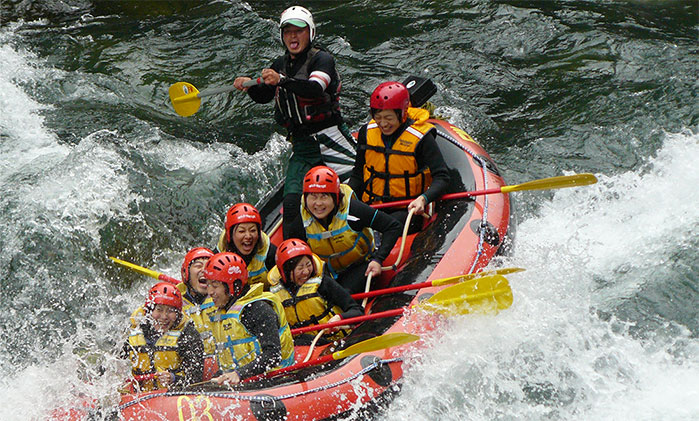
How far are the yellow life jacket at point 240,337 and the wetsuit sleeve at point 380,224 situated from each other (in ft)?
3.64

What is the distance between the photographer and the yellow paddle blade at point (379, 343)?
451 cm

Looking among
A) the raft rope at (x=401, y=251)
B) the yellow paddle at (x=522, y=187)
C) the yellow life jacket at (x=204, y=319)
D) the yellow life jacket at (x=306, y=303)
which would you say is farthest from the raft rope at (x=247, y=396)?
the yellow paddle at (x=522, y=187)

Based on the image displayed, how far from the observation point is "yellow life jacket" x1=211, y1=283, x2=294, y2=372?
182 inches

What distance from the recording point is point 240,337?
464cm

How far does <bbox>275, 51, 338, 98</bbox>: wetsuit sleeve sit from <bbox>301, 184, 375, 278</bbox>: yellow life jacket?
77 centimetres

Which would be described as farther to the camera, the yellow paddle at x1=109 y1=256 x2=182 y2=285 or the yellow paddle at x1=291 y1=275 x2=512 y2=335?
the yellow paddle at x1=109 y1=256 x2=182 y2=285

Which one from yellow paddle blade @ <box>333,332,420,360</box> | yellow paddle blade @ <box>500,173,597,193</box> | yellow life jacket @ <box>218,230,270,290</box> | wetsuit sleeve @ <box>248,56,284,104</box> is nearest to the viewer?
yellow paddle blade @ <box>333,332,420,360</box>

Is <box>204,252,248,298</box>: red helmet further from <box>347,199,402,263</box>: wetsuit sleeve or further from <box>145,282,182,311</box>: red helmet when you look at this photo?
<box>347,199,402,263</box>: wetsuit sleeve

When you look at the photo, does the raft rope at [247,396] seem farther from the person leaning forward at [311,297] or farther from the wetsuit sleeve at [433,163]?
the wetsuit sleeve at [433,163]

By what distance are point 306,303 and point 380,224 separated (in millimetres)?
866

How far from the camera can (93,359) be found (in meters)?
5.02

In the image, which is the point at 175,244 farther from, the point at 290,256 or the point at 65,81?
the point at 65,81

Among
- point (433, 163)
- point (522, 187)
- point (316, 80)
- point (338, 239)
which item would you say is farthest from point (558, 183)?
point (316, 80)

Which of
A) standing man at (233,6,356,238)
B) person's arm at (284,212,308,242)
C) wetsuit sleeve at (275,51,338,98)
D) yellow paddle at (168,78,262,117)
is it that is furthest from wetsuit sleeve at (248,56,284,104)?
person's arm at (284,212,308,242)
